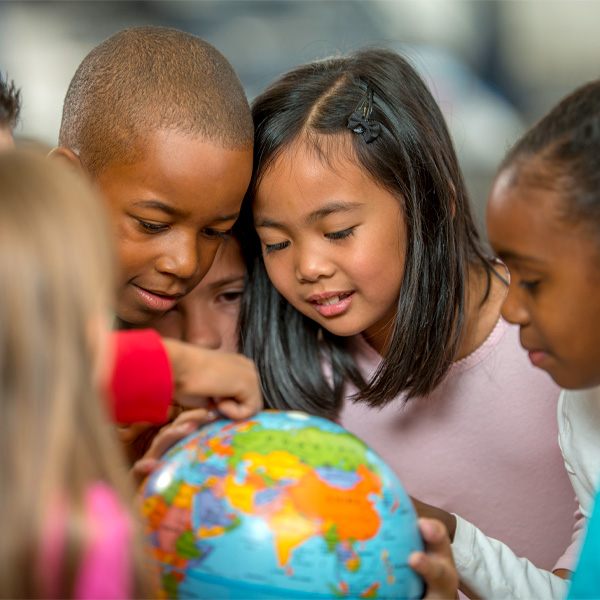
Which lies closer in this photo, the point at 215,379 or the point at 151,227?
the point at 215,379

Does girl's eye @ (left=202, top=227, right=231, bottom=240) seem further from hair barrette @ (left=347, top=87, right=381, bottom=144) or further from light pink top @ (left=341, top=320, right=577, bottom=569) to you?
light pink top @ (left=341, top=320, right=577, bottom=569)

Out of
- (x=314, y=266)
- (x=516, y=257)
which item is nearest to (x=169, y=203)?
(x=314, y=266)

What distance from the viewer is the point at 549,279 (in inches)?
56.1

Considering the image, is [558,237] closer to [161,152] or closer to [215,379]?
[215,379]

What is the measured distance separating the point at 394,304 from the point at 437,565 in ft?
3.09

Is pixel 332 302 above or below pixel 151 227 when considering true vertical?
below

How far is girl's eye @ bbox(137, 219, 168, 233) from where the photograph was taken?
6.44ft

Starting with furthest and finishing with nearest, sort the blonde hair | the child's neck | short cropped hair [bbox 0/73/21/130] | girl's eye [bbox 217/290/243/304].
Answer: girl's eye [bbox 217/290/243/304], the child's neck, short cropped hair [bbox 0/73/21/130], the blonde hair

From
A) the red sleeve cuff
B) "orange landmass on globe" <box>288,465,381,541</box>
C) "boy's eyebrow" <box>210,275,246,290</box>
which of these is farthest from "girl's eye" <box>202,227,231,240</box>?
"orange landmass on globe" <box>288,465,381,541</box>

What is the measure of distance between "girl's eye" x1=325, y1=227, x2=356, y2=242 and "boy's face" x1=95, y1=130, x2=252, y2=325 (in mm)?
251

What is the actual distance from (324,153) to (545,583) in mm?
1147

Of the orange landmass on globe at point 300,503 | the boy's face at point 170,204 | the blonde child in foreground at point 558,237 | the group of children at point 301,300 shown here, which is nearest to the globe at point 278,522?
the orange landmass on globe at point 300,503

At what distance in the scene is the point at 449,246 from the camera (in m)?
2.14

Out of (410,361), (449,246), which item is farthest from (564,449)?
(449,246)
